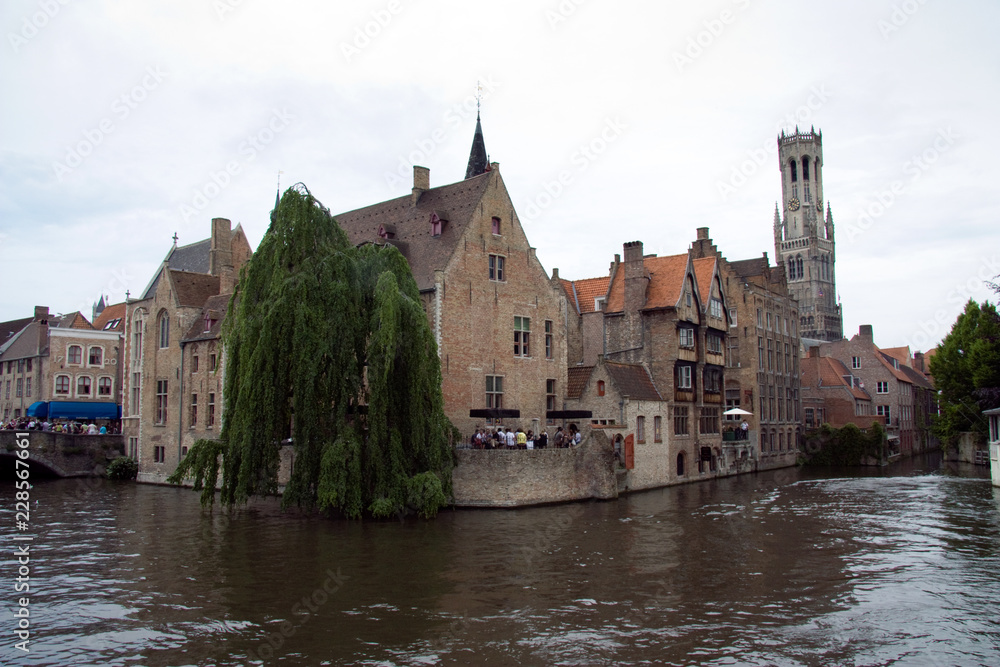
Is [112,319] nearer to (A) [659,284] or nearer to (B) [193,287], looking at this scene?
(B) [193,287]

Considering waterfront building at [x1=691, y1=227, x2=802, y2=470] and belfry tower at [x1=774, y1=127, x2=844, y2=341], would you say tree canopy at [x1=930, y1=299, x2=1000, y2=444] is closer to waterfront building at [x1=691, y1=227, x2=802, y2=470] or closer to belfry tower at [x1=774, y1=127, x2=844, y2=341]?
waterfront building at [x1=691, y1=227, x2=802, y2=470]

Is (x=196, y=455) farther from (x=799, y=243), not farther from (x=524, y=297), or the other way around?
(x=799, y=243)

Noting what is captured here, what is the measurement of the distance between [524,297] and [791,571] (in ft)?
66.5

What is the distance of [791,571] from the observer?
1792cm

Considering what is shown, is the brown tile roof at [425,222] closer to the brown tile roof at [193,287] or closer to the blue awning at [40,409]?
the brown tile roof at [193,287]

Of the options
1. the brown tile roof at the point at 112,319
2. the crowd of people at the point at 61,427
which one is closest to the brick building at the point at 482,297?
the crowd of people at the point at 61,427

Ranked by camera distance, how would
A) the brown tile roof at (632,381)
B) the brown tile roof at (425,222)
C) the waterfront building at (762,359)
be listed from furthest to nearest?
1. the waterfront building at (762,359)
2. the brown tile roof at (632,381)
3. the brown tile roof at (425,222)

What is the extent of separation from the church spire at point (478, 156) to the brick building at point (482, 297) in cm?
1048

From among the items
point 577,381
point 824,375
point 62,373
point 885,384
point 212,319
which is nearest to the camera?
point 577,381

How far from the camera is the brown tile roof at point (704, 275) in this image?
139 feet

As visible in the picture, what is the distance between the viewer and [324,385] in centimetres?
2483

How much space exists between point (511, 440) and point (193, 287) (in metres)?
21.3

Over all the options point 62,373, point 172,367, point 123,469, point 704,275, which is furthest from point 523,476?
point 62,373

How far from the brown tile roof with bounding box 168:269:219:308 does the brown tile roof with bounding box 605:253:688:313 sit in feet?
69.6
